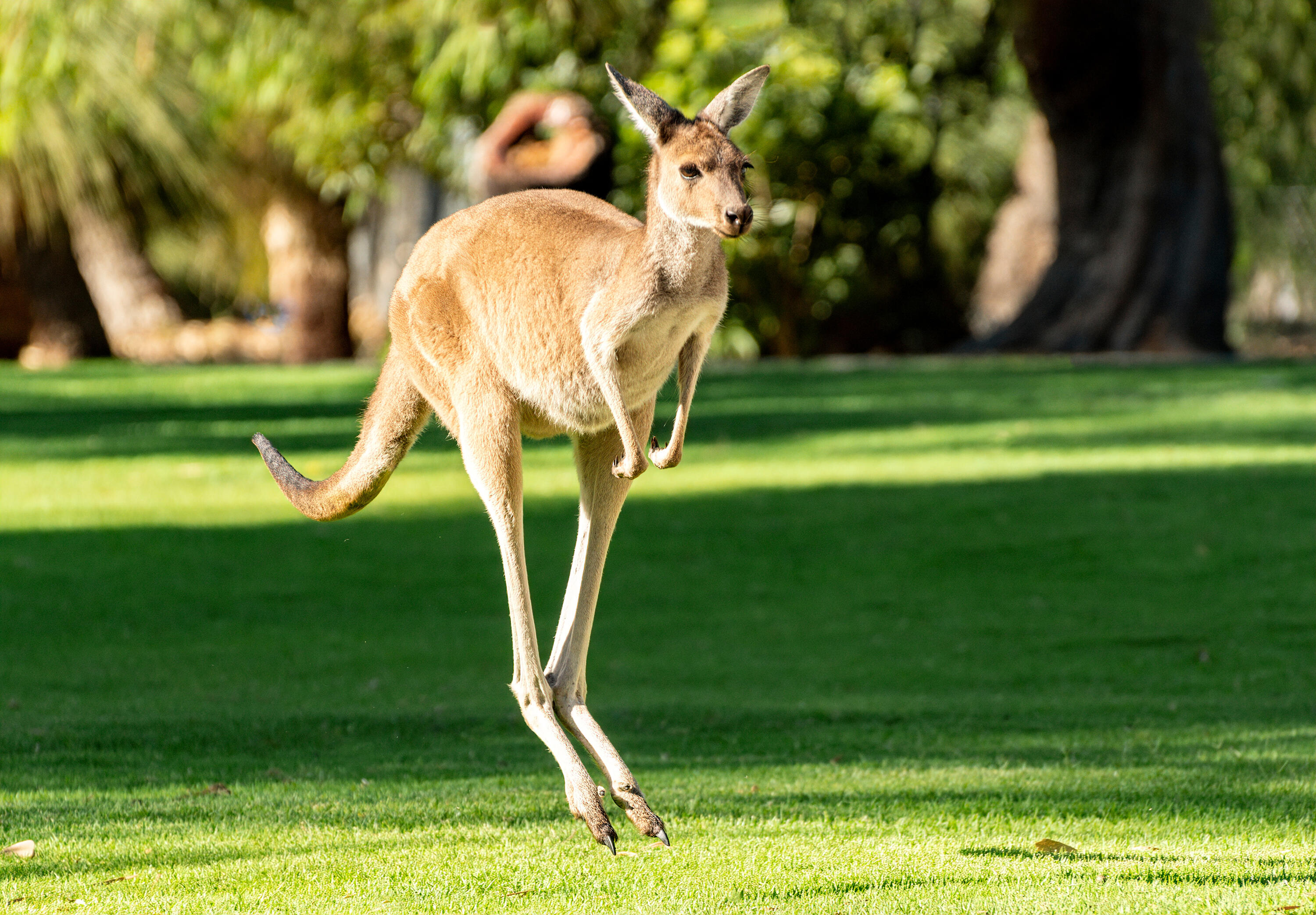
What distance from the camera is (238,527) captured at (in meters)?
12.0

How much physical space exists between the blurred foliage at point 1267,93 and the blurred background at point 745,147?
4cm

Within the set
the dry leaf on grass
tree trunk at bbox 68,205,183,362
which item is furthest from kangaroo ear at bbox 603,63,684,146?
tree trunk at bbox 68,205,183,362

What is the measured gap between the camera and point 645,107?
11.0 ft

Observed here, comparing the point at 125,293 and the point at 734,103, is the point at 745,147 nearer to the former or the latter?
the point at 125,293

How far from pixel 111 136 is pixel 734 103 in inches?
824

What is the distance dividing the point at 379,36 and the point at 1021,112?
16292 millimetres

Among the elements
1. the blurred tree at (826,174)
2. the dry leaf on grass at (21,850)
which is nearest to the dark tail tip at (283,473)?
the dry leaf on grass at (21,850)

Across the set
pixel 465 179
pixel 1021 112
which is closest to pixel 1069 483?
pixel 465 179

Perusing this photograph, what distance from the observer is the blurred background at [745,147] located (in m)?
18.9

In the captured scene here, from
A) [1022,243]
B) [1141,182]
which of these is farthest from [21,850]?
[1022,243]

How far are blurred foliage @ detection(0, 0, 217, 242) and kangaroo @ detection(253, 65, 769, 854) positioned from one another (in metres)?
15.7

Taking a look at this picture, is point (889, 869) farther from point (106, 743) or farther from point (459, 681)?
point (459, 681)

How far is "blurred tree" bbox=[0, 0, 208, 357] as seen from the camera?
61.8ft

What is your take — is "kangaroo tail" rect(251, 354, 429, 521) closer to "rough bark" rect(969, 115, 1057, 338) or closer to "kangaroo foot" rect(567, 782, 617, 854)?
"kangaroo foot" rect(567, 782, 617, 854)
